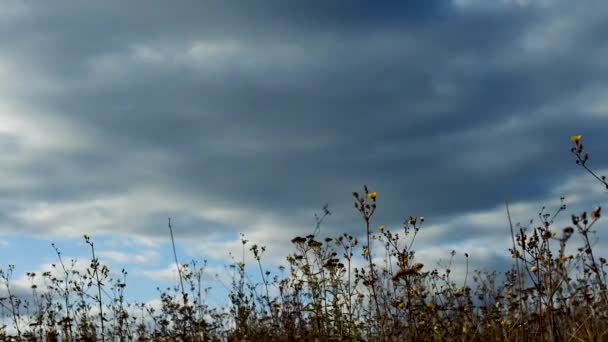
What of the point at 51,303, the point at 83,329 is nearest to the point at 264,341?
the point at 83,329

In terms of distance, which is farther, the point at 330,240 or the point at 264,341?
the point at 264,341

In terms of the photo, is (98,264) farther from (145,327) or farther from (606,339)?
(606,339)

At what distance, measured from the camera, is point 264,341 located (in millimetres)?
8891

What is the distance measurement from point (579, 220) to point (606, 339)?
282 cm

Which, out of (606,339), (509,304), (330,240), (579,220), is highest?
(330,240)

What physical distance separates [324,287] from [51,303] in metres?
5.83

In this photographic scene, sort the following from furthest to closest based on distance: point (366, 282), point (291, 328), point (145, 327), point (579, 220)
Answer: point (145, 327)
point (291, 328)
point (366, 282)
point (579, 220)

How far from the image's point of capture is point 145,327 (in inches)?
420

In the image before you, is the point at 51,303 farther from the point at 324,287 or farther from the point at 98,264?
the point at 324,287

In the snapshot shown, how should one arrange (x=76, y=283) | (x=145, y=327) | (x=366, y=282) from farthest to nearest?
(x=145, y=327) → (x=76, y=283) → (x=366, y=282)

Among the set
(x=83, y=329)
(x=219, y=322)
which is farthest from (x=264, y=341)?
(x=83, y=329)

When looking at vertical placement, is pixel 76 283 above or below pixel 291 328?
above

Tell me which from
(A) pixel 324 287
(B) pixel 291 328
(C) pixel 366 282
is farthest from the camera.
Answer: (B) pixel 291 328

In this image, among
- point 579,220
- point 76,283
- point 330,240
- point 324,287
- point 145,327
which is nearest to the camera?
point 579,220
